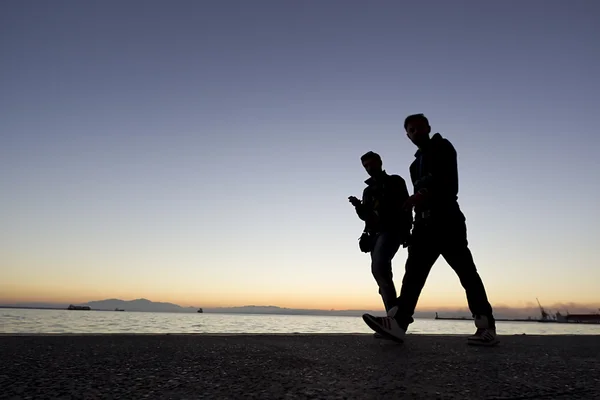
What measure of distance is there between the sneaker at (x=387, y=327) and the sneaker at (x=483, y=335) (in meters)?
0.61

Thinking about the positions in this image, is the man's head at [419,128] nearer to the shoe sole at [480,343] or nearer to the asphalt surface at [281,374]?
the shoe sole at [480,343]

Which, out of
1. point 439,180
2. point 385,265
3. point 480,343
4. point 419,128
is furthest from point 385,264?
point 419,128

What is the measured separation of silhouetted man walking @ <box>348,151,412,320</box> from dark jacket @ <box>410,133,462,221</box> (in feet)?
2.08

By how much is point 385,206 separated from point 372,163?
63cm

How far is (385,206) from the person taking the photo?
481 centimetres

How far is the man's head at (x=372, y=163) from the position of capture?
5098mm

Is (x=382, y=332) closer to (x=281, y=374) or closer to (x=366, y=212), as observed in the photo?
(x=366, y=212)

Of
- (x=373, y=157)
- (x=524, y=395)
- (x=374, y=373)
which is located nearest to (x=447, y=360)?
(x=374, y=373)

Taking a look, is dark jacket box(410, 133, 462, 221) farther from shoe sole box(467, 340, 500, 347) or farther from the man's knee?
shoe sole box(467, 340, 500, 347)

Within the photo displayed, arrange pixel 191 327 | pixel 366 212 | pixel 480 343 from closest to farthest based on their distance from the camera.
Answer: pixel 480 343 → pixel 366 212 → pixel 191 327

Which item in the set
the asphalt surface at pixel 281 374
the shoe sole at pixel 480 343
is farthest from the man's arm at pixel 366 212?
the asphalt surface at pixel 281 374

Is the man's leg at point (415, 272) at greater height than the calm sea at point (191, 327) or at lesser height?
greater

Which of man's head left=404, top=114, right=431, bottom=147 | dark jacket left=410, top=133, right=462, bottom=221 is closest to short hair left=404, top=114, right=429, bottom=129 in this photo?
man's head left=404, top=114, right=431, bottom=147

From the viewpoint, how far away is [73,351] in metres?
2.55
